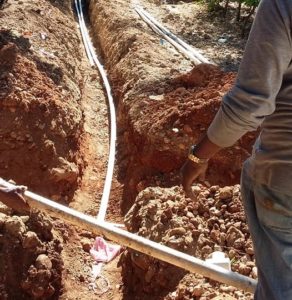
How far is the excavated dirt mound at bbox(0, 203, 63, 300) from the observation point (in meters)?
3.82

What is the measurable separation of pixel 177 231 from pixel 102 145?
3.25 meters

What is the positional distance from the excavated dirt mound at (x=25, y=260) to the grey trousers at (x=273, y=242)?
2234mm

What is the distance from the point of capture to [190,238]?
3852 millimetres

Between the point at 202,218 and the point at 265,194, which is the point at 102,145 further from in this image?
Answer: the point at 265,194

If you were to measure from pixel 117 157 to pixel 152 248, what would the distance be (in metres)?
3.68

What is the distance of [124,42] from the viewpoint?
9.16 m

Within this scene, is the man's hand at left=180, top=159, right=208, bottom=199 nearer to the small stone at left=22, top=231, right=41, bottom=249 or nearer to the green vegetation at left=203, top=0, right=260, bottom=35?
the small stone at left=22, top=231, right=41, bottom=249

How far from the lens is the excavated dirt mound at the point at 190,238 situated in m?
3.58

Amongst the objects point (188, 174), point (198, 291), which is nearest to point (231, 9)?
point (198, 291)

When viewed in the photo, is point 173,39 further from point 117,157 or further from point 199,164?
point 199,164

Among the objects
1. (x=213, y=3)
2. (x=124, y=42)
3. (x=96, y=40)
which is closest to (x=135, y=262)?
(x=124, y=42)

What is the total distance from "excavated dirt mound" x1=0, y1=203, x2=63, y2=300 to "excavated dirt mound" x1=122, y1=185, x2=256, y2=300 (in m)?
0.73

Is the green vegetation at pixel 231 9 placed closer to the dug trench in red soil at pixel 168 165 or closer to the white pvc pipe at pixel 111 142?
the dug trench in red soil at pixel 168 165

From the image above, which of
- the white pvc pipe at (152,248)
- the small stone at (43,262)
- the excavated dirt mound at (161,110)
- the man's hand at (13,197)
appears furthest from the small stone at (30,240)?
the excavated dirt mound at (161,110)
